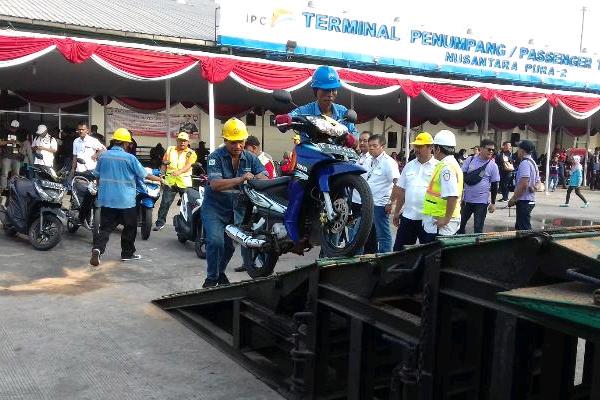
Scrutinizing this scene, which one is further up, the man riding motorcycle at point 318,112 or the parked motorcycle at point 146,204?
the man riding motorcycle at point 318,112

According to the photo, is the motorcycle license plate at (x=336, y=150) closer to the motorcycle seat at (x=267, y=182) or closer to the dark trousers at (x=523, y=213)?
the motorcycle seat at (x=267, y=182)

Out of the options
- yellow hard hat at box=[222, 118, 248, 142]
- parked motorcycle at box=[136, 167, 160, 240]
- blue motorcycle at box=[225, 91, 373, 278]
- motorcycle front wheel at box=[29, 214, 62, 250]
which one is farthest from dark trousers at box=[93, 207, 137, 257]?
blue motorcycle at box=[225, 91, 373, 278]

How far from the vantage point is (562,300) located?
6.36 ft

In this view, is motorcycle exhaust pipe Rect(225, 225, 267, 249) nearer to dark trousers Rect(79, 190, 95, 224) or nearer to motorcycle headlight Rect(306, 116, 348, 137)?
motorcycle headlight Rect(306, 116, 348, 137)

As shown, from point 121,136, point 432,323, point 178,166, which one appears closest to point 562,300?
point 432,323

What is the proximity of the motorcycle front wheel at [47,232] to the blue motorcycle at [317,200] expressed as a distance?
12.3 ft

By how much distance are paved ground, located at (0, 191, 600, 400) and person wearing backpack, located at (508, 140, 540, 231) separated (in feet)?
9.58

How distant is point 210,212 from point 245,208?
374 millimetres

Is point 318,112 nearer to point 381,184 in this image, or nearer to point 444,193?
point 444,193

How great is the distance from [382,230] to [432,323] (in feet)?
13.9

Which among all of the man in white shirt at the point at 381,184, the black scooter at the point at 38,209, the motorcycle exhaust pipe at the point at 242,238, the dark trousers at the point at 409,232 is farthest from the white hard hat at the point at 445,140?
the black scooter at the point at 38,209

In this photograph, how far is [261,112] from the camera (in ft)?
68.1

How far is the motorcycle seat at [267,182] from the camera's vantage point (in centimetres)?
479

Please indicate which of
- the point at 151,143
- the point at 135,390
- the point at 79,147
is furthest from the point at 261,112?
the point at 135,390
